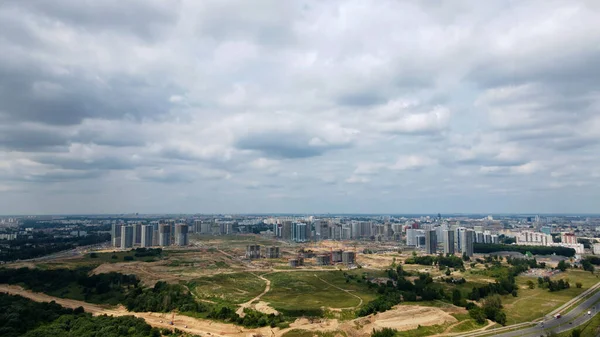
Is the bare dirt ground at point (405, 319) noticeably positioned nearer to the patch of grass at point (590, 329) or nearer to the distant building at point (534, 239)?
the patch of grass at point (590, 329)

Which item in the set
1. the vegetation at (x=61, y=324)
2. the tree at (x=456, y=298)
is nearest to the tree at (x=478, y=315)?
the tree at (x=456, y=298)

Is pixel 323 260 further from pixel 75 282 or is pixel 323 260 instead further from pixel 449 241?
pixel 75 282

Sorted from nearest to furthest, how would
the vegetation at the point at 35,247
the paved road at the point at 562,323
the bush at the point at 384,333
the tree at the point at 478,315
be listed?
the bush at the point at 384,333, the paved road at the point at 562,323, the tree at the point at 478,315, the vegetation at the point at 35,247

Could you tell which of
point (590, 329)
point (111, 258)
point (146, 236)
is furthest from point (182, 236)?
point (590, 329)

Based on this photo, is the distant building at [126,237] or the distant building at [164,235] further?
the distant building at [164,235]

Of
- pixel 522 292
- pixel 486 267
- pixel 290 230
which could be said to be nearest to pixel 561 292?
pixel 522 292

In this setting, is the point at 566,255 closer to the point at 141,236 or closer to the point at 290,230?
the point at 290,230
